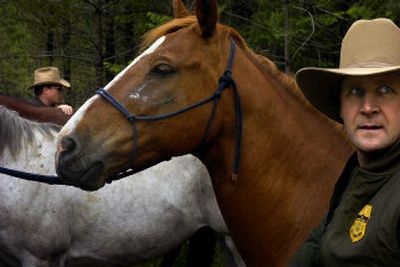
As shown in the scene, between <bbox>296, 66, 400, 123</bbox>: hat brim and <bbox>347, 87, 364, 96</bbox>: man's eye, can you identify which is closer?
<bbox>347, 87, 364, 96</bbox>: man's eye

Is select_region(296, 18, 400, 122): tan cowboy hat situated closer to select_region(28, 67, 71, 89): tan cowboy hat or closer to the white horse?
the white horse

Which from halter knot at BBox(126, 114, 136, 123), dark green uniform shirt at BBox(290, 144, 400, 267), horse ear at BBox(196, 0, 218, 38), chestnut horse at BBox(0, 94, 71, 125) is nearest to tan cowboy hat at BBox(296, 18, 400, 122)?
dark green uniform shirt at BBox(290, 144, 400, 267)

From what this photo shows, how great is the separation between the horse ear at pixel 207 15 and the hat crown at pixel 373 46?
91 cm

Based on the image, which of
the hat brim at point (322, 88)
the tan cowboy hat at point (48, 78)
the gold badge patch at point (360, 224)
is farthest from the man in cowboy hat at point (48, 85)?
the gold badge patch at point (360, 224)

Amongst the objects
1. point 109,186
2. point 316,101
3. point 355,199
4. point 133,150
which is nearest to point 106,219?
point 109,186

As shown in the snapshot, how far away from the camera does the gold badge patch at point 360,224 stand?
1.55m

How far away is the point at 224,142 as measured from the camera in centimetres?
271

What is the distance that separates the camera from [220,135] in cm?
272

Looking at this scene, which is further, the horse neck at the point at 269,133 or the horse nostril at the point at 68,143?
the horse neck at the point at 269,133

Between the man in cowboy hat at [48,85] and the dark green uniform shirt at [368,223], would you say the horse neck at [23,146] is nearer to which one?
the man in cowboy hat at [48,85]

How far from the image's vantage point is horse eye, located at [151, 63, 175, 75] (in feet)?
8.64

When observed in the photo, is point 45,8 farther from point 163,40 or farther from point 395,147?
point 395,147

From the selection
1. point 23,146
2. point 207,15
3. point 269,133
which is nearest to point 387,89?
point 269,133

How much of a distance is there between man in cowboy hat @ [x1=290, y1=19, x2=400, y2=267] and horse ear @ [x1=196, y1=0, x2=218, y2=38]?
85 centimetres
